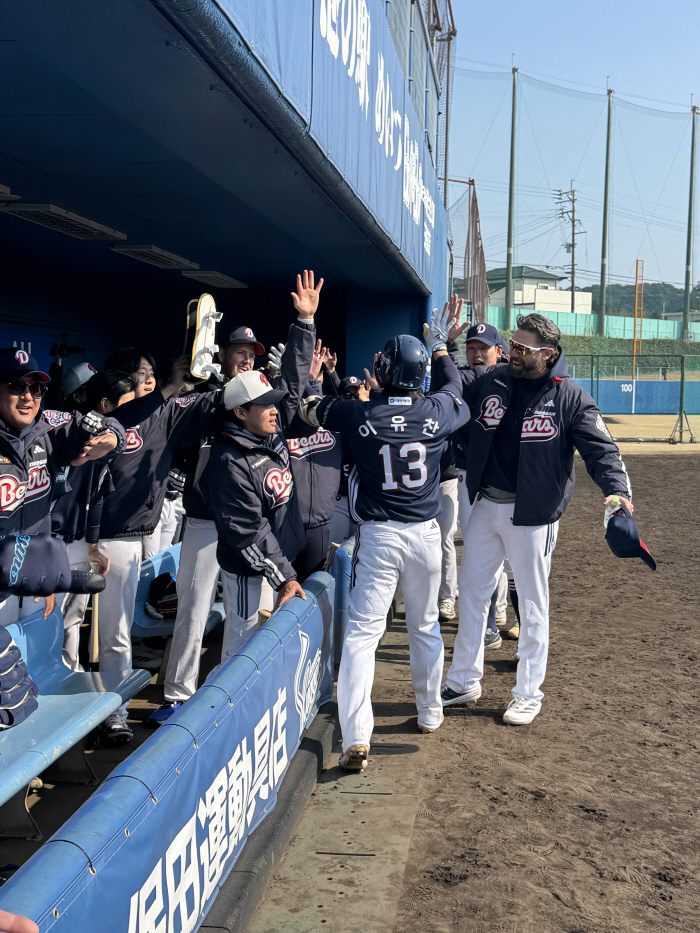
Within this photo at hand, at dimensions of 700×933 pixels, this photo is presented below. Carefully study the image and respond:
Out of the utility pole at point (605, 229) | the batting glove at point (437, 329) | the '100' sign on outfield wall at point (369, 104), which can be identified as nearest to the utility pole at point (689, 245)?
the utility pole at point (605, 229)

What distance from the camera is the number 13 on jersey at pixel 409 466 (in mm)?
4074

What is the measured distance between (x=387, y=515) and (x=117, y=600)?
4.72ft

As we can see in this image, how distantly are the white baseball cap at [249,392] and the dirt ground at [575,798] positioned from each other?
1.97m

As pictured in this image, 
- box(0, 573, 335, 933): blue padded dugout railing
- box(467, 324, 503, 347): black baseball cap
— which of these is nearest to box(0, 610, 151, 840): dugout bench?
box(0, 573, 335, 933): blue padded dugout railing

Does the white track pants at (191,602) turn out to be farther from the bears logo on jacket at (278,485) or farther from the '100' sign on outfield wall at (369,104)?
the '100' sign on outfield wall at (369,104)

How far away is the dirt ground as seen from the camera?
2930 millimetres

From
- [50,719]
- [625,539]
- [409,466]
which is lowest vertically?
[50,719]

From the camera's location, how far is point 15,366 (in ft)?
10.1

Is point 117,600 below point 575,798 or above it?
above

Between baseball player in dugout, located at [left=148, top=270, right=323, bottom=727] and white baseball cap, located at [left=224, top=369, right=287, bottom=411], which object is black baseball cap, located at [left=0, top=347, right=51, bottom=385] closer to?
white baseball cap, located at [left=224, top=369, right=287, bottom=411]

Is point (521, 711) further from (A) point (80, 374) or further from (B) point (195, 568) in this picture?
(A) point (80, 374)

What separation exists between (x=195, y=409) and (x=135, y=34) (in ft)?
5.50

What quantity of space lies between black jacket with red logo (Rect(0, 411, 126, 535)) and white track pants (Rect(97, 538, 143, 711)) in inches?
23.4

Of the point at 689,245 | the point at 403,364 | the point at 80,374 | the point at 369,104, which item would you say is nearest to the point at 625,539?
the point at 403,364
